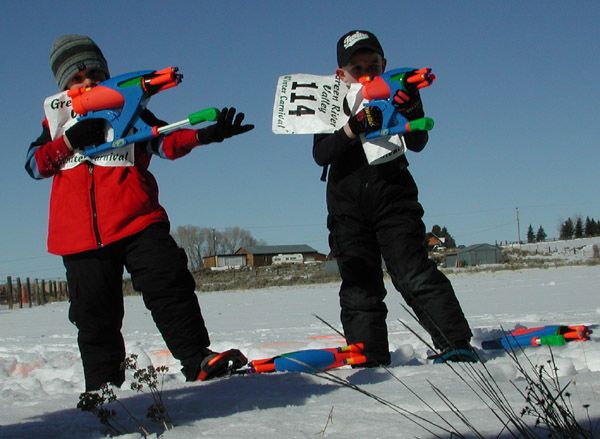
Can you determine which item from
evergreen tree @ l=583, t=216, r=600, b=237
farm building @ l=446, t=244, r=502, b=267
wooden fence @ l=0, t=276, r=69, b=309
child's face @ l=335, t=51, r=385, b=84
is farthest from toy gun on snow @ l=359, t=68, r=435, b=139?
evergreen tree @ l=583, t=216, r=600, b=237

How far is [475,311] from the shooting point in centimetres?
666

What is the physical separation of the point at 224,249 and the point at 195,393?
91.0 metres

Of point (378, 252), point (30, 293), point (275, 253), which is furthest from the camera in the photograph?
point (275, 253)

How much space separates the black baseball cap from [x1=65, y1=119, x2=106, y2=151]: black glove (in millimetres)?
1200

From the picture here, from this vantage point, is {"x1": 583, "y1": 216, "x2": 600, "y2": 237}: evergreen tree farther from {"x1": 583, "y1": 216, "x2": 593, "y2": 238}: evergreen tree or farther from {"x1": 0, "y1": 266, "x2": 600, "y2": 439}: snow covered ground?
{"x1": 0, "y1": 266, "x2": 600, "y2": 439}: snow covered ground

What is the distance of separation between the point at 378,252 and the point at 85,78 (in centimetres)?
160

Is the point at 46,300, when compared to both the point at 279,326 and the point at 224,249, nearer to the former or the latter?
the point at 279,326

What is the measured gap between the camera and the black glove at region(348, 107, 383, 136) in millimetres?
2988

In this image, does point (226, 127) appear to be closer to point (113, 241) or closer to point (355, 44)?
point (113, 241)

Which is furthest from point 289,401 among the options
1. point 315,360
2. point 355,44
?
point 355,44

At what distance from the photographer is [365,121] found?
299 cm

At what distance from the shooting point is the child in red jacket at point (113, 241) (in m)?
2.84

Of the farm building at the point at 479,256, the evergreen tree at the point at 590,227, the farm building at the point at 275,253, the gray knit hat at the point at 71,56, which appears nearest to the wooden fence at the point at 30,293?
the gray knit hat at the point at 71,56

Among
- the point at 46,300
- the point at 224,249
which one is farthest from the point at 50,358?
the point at 224,249
